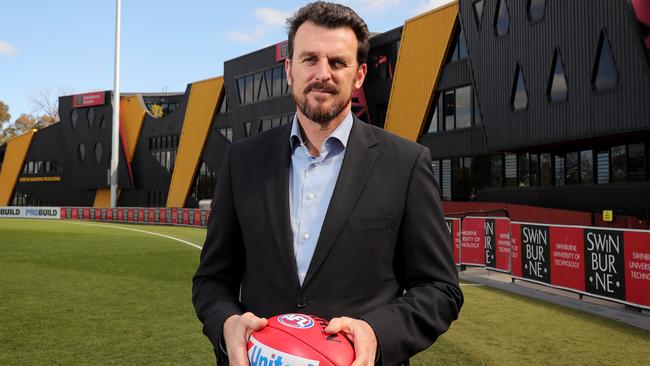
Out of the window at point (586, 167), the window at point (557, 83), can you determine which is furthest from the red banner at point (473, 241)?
the window at point (586, 167)

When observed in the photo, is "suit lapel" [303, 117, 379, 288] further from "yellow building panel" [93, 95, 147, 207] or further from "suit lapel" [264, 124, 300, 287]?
"yellow building panel" [93, 95, 147, 207]

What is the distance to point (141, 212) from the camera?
147 feet

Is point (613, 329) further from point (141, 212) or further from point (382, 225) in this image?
point (141, 212)

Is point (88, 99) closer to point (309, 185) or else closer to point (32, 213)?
point (32, 213)

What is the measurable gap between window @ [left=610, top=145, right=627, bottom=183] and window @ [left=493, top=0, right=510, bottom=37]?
22.6ft

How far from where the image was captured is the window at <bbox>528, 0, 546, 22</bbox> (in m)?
22.4

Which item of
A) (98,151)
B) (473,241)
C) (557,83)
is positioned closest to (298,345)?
(473,241)

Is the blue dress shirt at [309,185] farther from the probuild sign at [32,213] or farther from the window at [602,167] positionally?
the probuild sign at [32,213]

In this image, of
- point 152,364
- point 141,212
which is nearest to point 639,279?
point 152,364

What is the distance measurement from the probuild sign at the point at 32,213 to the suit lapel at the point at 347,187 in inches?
2146

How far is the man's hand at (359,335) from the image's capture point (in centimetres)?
183

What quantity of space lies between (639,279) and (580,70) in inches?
510

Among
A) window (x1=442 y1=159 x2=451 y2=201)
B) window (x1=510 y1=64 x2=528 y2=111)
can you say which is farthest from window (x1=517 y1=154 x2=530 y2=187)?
window (x1=442 y1=159 x2=451 y2=201)

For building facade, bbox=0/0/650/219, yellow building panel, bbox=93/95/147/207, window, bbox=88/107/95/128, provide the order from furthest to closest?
1. window, bbox=88/107/95/128
2. yellow building panel, bbox=93/95/147/207
3. building facade, bbox=0/0/650/219
